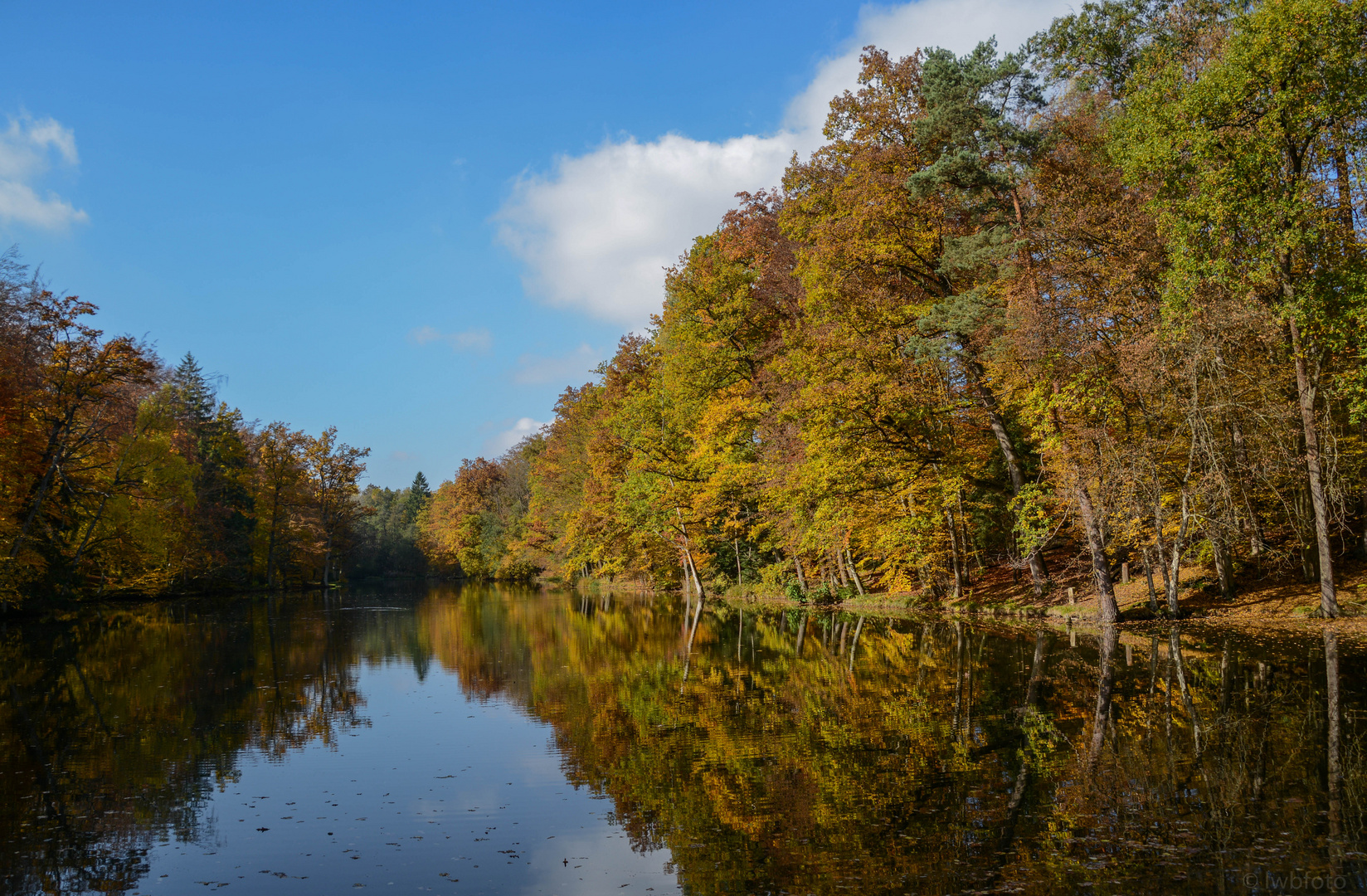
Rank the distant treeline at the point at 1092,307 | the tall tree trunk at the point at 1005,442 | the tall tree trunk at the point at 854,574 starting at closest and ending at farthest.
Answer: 1. the distant treeline at the point at 1092,307
2. the tall tree trunk at the point at 1005,442
3. the tall tree trunk at the point at 854,574

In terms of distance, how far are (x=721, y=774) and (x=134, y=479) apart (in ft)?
116

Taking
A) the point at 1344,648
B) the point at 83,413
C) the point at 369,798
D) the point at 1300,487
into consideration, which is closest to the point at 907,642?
the point at 1344,648

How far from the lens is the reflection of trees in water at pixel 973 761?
534 centimetres

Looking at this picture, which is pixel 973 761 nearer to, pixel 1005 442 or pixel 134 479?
pixel 1005 442

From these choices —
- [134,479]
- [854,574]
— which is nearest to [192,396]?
[134,479]

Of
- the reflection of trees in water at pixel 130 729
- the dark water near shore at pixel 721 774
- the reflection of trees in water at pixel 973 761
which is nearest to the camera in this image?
the reflection of trees in water at pixel 973 761

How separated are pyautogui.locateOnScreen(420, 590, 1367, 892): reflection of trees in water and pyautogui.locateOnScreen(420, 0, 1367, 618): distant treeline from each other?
4.37 meters

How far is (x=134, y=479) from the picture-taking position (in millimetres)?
33906

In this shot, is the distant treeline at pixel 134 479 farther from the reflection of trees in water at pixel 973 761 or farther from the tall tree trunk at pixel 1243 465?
the tall tree trunk at pixel 1243 465

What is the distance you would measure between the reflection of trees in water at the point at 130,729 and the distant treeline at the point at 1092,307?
554 inches

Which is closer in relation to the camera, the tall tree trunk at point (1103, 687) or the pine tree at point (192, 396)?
the tall tree trunk at point (1103, 687)

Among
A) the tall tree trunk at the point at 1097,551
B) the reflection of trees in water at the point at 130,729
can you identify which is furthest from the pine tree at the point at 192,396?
the tall tree trunk at the point at 1097,551

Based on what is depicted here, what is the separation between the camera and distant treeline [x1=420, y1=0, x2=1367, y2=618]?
1473 cm

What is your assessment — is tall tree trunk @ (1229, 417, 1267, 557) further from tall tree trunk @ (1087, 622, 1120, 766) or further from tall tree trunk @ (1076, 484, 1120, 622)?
tall tree trunk @ (1087, 622, 1120, 766)
